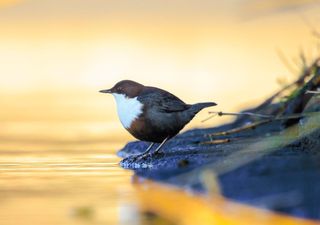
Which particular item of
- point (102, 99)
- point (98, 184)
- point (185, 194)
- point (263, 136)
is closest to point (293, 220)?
point (185, 194)

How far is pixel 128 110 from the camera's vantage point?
7203 mm

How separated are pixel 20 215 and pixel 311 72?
3303mm

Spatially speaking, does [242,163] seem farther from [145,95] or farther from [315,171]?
[145,95]

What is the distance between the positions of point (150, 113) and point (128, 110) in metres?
0.15

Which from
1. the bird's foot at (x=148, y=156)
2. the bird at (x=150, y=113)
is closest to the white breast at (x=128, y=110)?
the bird at (x=150, y=113)

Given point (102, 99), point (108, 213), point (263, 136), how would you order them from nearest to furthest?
point (108, 213) → point (263, 136) → point (102, 99)

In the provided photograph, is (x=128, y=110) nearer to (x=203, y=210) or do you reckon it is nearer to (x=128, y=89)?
(x=128, y=89)

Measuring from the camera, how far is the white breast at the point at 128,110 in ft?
23.4

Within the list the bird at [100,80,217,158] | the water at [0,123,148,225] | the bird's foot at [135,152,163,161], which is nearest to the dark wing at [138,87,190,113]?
the bird at [100,80,217,158]

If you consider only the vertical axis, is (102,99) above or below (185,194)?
above

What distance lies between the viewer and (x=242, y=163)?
5.44 metres

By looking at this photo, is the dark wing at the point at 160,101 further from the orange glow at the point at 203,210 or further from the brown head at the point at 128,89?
the orange glow at the point at 203,210

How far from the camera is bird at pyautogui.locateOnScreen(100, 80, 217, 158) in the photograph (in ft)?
23.4

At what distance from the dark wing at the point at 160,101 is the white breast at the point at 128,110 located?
61 mm
